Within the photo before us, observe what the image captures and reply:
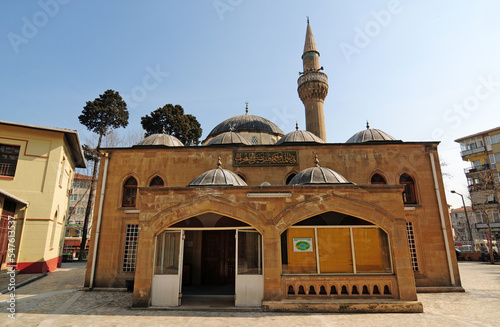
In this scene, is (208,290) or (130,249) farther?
(130,249)

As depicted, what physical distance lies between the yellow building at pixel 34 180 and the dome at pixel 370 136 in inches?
686

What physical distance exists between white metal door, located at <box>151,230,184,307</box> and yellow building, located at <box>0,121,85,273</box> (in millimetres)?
10462

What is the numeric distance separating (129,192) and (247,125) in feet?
38.4

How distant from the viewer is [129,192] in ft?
46.7

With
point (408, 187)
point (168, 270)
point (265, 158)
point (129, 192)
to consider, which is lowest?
point (168, 270)

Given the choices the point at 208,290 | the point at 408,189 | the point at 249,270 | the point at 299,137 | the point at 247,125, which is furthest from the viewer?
the point at 247,125

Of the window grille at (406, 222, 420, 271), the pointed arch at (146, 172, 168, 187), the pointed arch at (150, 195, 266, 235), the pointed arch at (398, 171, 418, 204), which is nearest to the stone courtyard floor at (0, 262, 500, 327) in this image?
the window grille at (406, 222, 420, 271)

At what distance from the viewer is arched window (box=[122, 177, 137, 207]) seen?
1404 cm

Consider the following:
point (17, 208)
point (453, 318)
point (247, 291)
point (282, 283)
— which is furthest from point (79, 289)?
point (453, 318)

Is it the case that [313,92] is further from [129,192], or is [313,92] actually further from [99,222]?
[99,222]

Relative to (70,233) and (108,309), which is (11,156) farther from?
(70,233)

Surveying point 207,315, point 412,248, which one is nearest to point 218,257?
point 207,315

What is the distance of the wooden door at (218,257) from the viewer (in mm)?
13750

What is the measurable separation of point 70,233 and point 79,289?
40.8 meters
